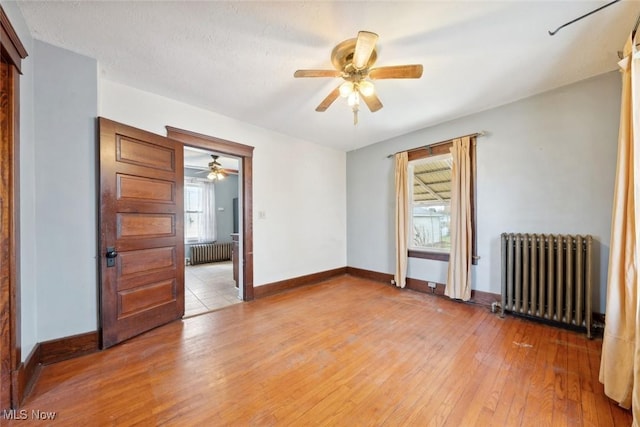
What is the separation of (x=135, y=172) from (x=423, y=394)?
126 inches

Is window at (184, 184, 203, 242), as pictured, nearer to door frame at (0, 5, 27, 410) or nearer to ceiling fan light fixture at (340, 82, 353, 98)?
door frame at (0, 5, 27, 410)

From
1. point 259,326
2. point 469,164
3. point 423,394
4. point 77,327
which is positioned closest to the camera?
point 423,394

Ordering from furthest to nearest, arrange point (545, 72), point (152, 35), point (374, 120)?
point (374, 120), point (545, 72), point (152, 35)

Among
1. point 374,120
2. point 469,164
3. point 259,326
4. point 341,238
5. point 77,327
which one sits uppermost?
point 374,120

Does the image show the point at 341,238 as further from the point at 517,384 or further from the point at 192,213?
the point at 192,213

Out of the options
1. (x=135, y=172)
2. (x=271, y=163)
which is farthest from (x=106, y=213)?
(x=271, y=163)

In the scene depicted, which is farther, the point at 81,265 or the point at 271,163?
the point at 271,163

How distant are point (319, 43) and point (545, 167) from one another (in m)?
2.92

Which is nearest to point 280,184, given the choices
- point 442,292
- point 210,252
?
point 442,292

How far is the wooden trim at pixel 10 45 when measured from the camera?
1427 mm

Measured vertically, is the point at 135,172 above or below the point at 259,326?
above

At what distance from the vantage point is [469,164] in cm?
328

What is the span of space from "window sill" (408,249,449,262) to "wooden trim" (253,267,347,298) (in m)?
1.57

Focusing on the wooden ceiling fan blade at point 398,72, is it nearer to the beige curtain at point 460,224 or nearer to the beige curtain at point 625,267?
the beige curtain at point 625,267
